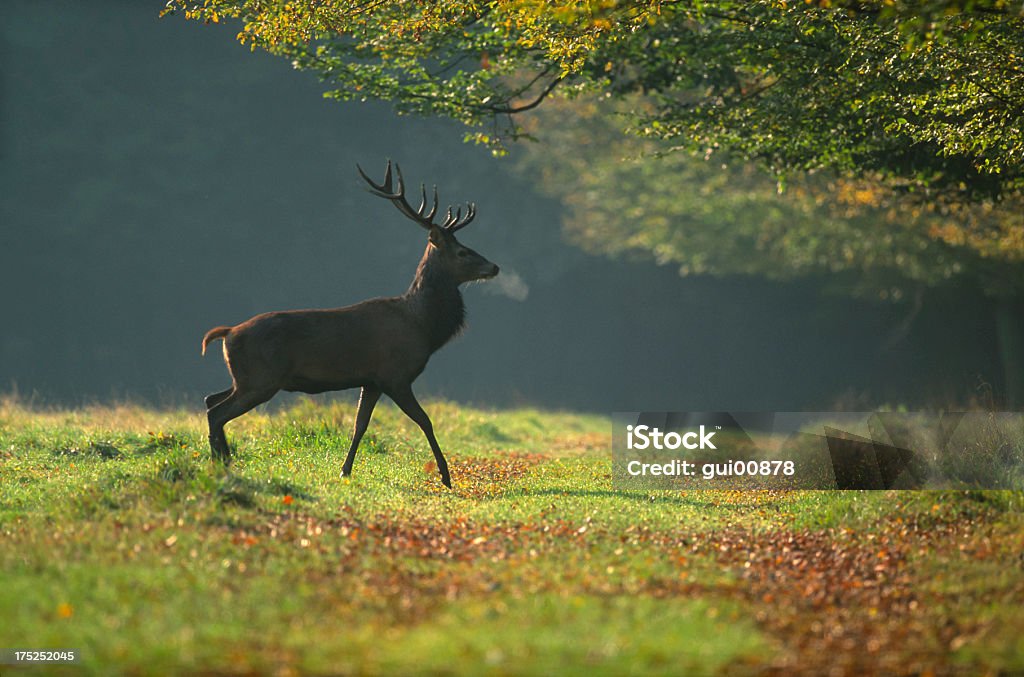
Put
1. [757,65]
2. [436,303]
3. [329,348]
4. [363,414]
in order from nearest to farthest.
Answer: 1. [329,348]
2. [363,414]
3. [436,303]
4. [757,65]

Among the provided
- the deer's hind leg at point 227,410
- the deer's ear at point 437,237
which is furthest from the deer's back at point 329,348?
the deer's ear at point 437,237

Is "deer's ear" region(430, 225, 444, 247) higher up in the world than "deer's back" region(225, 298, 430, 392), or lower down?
higher up

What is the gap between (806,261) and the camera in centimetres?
3525

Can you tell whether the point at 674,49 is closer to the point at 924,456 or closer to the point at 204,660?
the point at 924,456

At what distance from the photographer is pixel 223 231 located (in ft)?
138

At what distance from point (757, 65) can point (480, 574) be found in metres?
9.83

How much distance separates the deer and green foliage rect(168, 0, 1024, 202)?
8.92 feet

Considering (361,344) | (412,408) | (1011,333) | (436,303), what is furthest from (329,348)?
(1011,333)

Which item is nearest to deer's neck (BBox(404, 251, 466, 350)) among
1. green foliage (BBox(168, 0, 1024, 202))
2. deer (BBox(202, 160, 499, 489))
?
deer (BBox(202, 160, 499, 489))

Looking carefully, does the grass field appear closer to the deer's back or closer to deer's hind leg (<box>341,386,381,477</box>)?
deer's hind leg (<box>341,386,381,477</box>)

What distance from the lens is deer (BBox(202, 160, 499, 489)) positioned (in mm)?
12477

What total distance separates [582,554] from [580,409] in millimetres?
28175

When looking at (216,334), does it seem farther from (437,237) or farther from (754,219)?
(754,219)

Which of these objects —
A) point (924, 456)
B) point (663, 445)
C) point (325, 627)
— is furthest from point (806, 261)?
point (325, 627)
